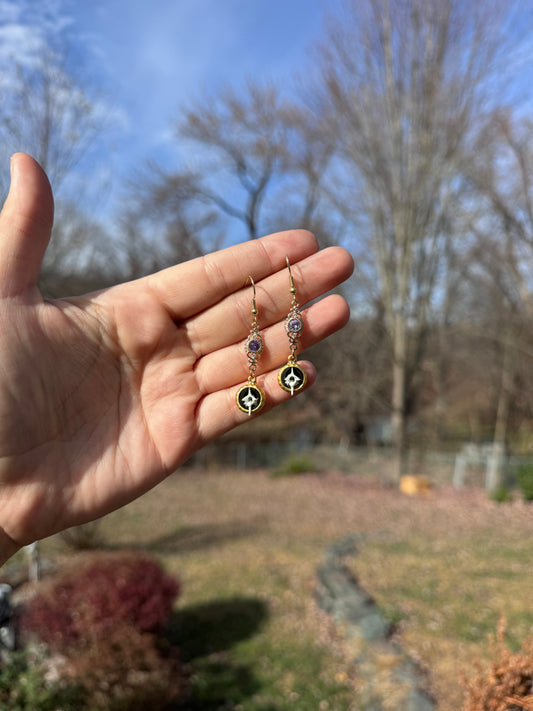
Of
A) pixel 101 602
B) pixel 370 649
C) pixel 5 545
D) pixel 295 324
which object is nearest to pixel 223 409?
pixel 295 324

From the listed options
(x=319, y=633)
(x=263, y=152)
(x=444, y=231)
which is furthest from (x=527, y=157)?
(x=319, y=633)

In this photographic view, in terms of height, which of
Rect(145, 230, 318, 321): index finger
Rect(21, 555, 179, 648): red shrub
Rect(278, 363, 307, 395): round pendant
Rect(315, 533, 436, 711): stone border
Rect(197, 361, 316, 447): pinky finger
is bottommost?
Rect(315, 533, 436, 711): stone border

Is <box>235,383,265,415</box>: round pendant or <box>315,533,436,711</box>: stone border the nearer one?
<box>235,383,265,415</box>: round pendant

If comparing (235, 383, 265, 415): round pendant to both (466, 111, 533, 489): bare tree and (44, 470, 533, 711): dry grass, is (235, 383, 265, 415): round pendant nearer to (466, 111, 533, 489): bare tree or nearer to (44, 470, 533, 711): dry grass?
(44, 470, 533, 711): dry grass

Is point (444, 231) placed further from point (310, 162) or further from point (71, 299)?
point (71, 299)

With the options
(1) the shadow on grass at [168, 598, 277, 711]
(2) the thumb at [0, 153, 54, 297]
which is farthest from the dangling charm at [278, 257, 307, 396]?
(1) the shadow on grass at [168, 598, 277, 711]

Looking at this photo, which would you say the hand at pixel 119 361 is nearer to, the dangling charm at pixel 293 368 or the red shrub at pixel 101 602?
the dangling charm at pixel 293 368

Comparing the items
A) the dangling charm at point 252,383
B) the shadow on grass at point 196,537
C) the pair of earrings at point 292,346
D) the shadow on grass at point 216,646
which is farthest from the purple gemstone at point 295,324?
the shadow on grass at point 196,537
